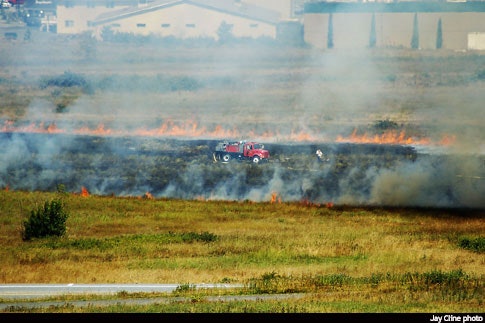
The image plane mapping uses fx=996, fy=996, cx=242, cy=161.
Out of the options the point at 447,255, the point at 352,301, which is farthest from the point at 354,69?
the point at 352,301

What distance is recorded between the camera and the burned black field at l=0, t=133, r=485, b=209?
53.2 meters

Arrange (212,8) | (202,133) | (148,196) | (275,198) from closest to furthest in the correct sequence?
(275,198)
(148,196)
(202,133)
(212,8)

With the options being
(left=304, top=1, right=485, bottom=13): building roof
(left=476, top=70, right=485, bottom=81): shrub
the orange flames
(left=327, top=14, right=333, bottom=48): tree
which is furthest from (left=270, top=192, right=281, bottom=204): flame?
(left=476, top=70, right=485, bottom=81): shrub

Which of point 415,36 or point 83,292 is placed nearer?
point 83,292

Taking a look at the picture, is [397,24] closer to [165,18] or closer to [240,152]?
[165,18]

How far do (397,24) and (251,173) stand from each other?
3757cm

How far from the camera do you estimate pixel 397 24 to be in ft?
301

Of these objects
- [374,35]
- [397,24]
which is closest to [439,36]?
[397,24]

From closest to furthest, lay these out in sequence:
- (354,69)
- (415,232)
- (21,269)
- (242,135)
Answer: (21,269)
(415,232)
(242,135)
(354,69)

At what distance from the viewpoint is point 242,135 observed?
7662 cm

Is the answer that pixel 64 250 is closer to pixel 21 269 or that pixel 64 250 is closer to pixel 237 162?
pixel 21 269

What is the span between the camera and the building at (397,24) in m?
87.9

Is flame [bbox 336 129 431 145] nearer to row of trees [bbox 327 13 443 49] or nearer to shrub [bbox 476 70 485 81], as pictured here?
row of trees [bbox 327 13 443 49]
